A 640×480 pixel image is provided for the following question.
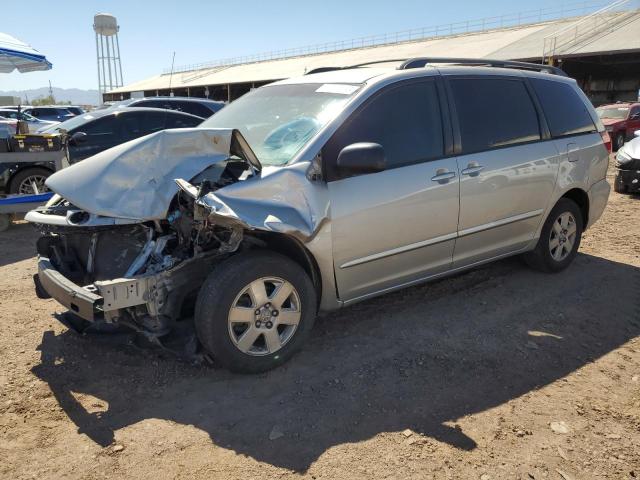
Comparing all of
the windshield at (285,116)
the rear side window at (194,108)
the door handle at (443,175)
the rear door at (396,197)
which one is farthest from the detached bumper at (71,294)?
the rear side window at (194,108)

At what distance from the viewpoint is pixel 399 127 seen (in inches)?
145

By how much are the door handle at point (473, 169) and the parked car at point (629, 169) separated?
6.59 m

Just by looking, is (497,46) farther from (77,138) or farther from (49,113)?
(77,138)

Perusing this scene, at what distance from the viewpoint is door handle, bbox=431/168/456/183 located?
12.3 feet

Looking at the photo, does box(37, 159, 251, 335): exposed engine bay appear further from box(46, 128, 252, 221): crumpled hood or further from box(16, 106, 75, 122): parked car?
box(16, 106, 75, 122): parked car

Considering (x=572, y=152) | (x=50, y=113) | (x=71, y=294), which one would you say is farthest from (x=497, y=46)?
(x=71, y=294)

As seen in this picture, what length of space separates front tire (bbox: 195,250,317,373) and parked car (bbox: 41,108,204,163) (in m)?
5.89

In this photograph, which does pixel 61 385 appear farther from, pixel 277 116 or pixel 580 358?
pixel 580 358

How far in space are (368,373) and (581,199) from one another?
3.15 meters

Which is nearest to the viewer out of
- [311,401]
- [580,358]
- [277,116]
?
[311,401]

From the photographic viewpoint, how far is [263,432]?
2746mm

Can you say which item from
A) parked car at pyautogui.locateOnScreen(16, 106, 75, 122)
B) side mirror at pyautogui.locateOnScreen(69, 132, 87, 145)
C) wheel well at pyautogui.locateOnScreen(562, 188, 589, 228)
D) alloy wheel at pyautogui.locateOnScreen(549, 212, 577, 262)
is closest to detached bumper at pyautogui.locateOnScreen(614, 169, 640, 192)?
wheel well at pyautogui.locateOnScreen(562, 188, 589, 228)

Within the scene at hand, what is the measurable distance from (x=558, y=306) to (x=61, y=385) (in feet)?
12.4

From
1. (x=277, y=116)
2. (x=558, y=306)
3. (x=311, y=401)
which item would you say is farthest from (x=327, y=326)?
(x=558, y=306)
